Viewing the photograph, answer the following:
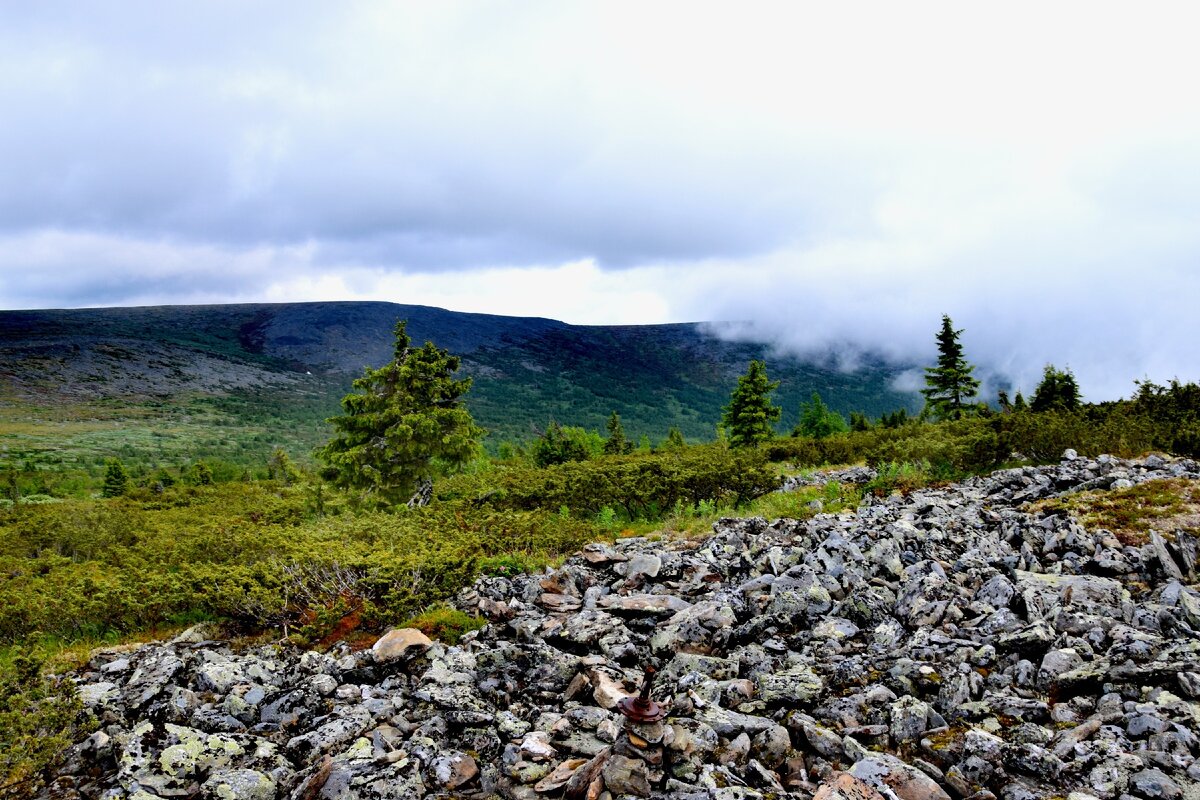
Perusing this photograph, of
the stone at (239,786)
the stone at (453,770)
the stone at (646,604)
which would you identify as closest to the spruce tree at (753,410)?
the stone at (646,604)

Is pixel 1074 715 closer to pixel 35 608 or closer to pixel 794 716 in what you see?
pixel 794 716

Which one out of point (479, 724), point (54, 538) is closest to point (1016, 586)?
point (479, 724)

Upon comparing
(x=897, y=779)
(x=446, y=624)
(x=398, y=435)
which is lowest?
(x=446, y=624)

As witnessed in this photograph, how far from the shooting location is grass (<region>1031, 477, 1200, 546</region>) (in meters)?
8.50

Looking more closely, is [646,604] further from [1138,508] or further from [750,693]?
[1138,508]

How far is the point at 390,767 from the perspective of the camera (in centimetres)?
499

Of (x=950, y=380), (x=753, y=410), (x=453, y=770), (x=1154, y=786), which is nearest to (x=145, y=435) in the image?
(x=753, y=410)

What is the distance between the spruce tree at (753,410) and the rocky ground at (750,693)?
3789cm

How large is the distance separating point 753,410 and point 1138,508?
3808 centimetres

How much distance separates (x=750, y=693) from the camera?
5758 mm

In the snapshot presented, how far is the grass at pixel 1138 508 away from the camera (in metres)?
8.50

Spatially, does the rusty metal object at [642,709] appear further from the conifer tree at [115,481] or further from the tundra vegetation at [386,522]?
the conifer tree at [115,481]

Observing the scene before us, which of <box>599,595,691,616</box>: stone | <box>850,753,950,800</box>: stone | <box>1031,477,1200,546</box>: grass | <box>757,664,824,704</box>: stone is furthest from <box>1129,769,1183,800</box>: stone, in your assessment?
<box>1031,477,1200,546</box>: grass

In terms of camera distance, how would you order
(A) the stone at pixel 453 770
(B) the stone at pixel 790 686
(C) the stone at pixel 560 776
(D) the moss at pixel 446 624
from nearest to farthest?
(C) the stone at pixel 560 776 < (A) the stone at pixel 453 770 < (B) the stone at pixel 790 686 < (D) the moss at pixel 446 624
